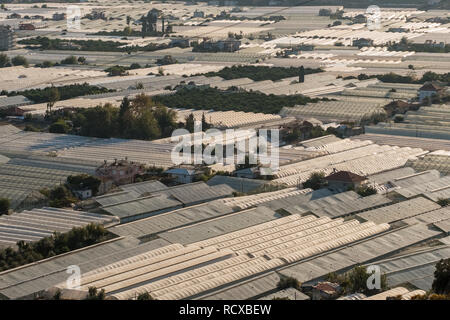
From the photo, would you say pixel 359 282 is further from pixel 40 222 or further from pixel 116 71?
pixel 116 71

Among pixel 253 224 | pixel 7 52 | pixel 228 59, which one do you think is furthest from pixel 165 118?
pixel 7 52

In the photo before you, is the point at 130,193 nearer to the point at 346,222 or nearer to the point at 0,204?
the point at 0,204

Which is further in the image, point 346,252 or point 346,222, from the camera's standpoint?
point 346,222

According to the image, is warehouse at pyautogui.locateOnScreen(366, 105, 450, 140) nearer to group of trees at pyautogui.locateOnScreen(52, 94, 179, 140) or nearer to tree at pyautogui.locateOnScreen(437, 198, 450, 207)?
group of trees at pyautogui.locateOnScreen(52, 94, 179, 140)

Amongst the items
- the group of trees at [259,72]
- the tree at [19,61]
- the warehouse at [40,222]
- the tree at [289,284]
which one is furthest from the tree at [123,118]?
the tree at [19,61]

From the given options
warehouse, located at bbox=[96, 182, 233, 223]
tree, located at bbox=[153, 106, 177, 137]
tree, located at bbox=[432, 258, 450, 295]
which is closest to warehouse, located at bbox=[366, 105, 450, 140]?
tree, located at bbox=[153, 106, 177, 137]
